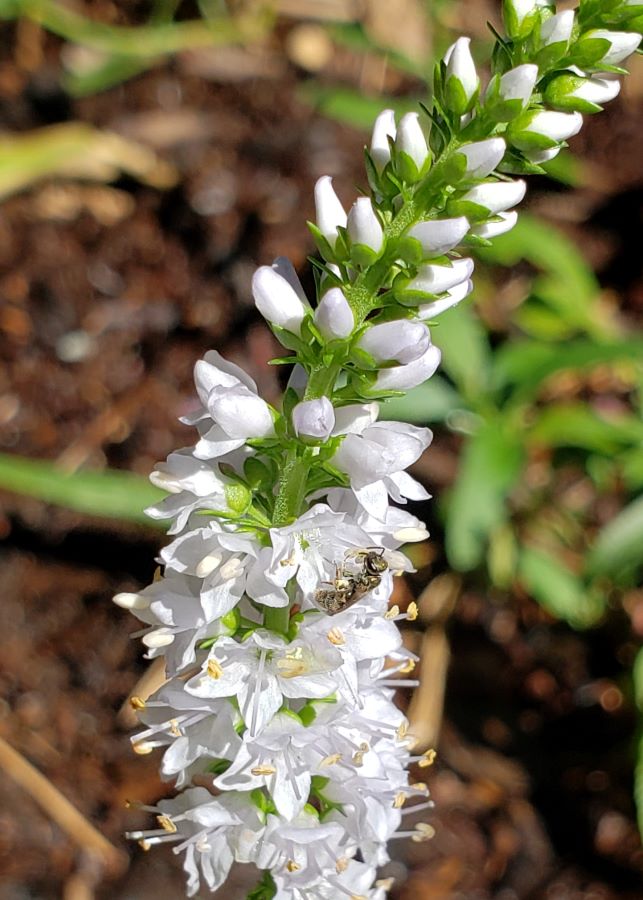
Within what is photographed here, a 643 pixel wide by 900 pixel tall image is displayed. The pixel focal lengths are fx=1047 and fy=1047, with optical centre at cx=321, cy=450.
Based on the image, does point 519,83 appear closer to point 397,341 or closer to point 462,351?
point 397,341

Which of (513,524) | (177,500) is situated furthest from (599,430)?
(177,500)

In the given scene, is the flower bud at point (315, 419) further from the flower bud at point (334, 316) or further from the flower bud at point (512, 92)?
the flower bud at point (512, 92)

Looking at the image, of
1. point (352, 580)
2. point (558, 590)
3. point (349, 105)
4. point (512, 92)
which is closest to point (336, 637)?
point (352, 580)

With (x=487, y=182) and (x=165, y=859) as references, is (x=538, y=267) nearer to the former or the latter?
(x=165, y=859)

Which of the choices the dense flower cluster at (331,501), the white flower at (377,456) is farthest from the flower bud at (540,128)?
the white flower at (377,456)

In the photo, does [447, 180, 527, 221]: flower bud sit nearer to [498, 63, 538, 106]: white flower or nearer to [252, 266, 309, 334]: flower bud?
[498, 63, 538, 106]: white flower

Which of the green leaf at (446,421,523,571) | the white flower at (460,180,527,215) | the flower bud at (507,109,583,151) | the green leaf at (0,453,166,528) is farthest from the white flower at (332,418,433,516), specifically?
the green leaf at (446,421,523,571)

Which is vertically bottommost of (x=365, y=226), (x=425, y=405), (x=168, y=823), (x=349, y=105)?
(x=425, y=405)

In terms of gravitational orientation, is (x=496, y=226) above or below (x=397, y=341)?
above
